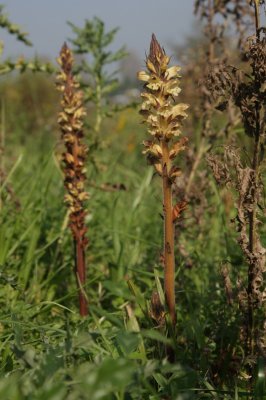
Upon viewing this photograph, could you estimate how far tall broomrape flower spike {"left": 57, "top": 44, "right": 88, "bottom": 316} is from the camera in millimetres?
2637

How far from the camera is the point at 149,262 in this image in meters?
3.51

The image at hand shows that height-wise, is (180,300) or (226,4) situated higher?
(226,4)

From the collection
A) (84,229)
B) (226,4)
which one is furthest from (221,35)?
(84,229)

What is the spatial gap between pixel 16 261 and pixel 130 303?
2.01ft

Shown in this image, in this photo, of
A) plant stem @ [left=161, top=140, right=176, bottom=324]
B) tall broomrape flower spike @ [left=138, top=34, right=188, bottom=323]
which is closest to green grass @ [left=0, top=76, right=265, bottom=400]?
plant stem @ [left=161, top=140, right=176, bottom=324]

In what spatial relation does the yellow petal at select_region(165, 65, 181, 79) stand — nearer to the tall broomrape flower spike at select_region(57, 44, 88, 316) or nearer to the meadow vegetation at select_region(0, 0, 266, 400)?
the meadow vegetation at select_region(0, 0, 266, 400)

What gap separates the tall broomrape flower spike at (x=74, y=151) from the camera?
2637mm

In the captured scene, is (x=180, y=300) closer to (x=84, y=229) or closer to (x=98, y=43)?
(x=84, y=229)

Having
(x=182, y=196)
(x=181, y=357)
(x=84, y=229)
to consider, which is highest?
(x=182, y=196)

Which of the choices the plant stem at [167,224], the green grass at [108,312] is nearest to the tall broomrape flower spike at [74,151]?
the green grass at [108,312]

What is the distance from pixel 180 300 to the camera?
300 cm

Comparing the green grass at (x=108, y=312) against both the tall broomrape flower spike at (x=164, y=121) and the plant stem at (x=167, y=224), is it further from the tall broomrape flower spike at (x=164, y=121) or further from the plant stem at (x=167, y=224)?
the tall broomrape flower spike at (x=164, y=121)

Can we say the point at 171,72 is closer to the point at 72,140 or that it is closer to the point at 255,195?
the point at 255,195

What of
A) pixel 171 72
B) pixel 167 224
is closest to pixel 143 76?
pixel 171 72
